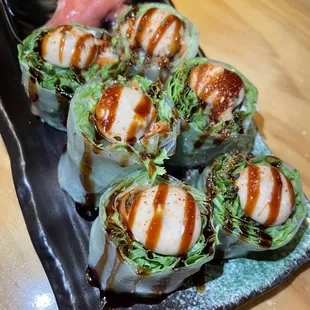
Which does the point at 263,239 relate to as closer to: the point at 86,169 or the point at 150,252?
the point at 150,252

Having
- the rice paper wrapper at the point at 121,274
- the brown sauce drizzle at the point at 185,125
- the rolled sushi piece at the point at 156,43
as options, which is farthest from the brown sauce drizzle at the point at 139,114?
the rolled sushi piece at the point at 156,43

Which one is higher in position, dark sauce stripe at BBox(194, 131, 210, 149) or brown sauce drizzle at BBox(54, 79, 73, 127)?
dark sauce stripe at BBox(194, 131, 210, 149)

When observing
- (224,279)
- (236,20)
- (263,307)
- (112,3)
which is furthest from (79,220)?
(236,20)

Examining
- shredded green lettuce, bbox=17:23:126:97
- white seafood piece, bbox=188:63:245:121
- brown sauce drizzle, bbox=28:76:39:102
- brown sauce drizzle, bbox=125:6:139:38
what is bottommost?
brown sauce drizzle, bbox=28:76:39:102

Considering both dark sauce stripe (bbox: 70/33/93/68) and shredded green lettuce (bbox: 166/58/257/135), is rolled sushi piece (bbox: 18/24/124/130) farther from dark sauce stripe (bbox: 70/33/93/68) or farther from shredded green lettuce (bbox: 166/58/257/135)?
shredded green lettuce (bbox: 166/58/257/135)

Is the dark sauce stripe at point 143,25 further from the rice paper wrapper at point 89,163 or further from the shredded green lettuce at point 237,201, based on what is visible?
the shredded green lettuce at point 237,201

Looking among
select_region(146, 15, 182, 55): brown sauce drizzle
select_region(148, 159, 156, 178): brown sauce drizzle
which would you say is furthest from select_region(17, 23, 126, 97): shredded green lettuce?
select_region(148, 159, 156, 178): brown sauce drizzle
